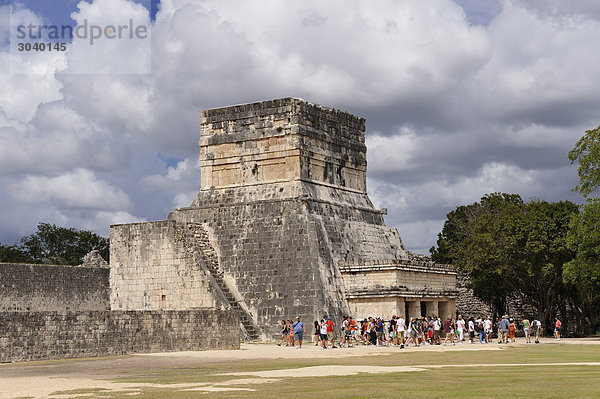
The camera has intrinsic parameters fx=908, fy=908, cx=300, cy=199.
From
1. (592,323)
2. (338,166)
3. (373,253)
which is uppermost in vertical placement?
(338,166)

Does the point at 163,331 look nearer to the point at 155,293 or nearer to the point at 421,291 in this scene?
the point at 155,293

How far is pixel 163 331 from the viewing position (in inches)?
874

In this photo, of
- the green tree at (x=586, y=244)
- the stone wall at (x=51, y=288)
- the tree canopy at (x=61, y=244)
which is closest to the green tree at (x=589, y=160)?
the green tree at (x=586, y=244)

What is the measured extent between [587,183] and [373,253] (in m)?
7.82

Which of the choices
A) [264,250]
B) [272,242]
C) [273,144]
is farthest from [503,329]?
[273,144]

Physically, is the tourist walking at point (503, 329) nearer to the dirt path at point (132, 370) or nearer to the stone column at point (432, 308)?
the stone column at point (432, 308)

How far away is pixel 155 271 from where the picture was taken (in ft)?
97.1

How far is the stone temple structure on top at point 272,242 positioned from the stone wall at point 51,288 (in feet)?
6.41

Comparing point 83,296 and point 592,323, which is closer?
point 83,296

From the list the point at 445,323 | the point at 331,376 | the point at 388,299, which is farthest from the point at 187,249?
the point at 331,376

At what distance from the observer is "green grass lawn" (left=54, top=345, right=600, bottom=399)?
36.1ft

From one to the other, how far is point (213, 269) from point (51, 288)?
6.21m

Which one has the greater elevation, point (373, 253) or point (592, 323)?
point (373, 253)

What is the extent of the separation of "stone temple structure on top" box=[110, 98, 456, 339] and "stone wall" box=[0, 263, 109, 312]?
1955 millimetres
